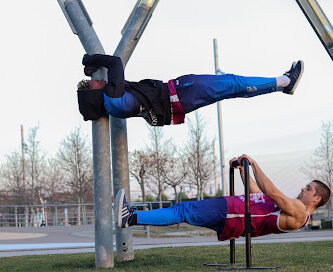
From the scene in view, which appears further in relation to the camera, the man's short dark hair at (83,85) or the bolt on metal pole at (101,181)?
the bolt on metal pole at (101,181)

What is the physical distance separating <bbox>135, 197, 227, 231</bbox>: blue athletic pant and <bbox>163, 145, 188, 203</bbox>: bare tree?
74.0 feet

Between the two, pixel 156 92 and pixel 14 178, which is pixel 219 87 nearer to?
pixel 156 92

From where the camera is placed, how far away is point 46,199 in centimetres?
3344

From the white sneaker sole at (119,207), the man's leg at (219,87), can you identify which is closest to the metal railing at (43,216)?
the man's leg at (219,87)

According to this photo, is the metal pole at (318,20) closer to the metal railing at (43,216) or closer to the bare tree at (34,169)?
the metal railing at (43,216)

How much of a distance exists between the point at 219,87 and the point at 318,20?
6.22 feet

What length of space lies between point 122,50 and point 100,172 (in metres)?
1.61

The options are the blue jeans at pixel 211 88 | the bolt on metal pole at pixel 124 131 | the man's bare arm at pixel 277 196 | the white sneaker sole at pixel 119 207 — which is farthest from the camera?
the bolt on metal pole at pixel 124 131

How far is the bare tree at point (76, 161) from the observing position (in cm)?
3072

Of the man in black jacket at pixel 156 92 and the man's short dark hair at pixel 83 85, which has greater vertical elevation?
the man's short dark hair at pixel 83 85

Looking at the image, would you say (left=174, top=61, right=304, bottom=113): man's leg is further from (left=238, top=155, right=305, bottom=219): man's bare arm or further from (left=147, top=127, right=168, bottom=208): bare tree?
(left=147, top=127, right=168, bottom=208): bare tree

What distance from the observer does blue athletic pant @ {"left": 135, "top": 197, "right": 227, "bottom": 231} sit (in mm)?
5098

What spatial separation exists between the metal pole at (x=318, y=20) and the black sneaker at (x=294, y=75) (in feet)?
2.51

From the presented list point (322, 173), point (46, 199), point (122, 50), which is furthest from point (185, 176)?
point (122, 50)
